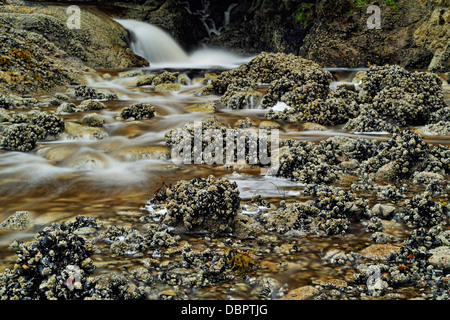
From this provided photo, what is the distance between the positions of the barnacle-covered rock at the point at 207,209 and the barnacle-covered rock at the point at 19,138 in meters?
4.88

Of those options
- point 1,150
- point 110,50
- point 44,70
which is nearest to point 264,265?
point 1,150

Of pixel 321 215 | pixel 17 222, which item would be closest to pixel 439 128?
pixel 321 215

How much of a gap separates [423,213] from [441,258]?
1013 mm

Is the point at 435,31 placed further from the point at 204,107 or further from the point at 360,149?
the point at 360,149

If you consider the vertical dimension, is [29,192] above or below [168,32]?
below

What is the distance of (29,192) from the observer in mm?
5453

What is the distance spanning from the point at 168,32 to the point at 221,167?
67.9ft

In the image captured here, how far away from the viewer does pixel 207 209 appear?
154 inches

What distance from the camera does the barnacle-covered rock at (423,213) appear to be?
3.74 metres

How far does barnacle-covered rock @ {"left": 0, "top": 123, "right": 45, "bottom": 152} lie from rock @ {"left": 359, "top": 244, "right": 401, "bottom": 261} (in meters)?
6.77

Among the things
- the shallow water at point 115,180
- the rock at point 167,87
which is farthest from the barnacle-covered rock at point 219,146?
the rock at point 167,87
